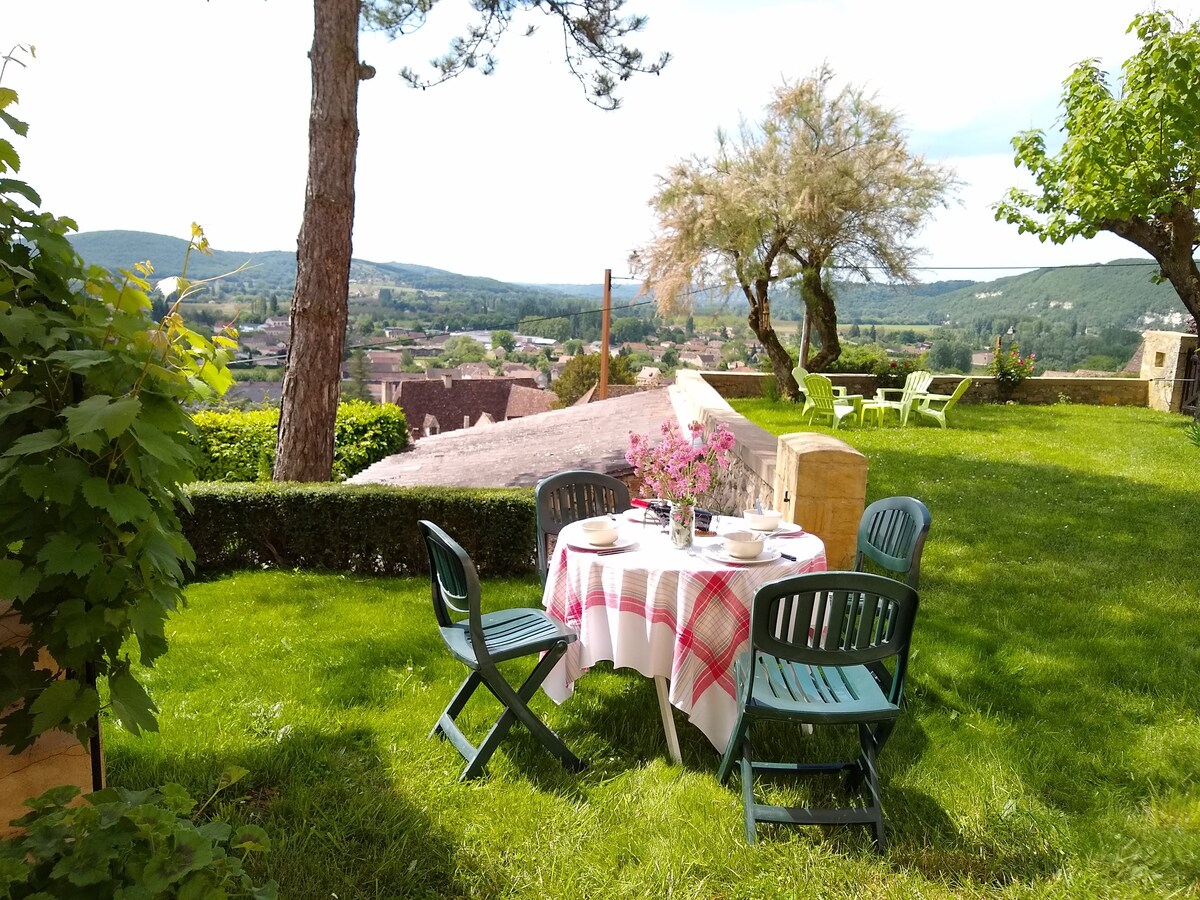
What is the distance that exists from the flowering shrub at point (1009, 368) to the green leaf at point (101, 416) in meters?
16.6

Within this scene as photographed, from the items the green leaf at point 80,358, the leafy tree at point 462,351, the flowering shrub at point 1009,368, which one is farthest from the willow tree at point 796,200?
the leafy tree at point 462,351

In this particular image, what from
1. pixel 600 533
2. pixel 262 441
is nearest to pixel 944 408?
pixel 262 441

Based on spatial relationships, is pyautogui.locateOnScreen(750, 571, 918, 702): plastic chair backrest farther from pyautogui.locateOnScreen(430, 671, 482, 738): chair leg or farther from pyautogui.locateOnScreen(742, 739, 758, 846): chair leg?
pyautogui.locateOnScreen(430, 671, 482, 738): chair leg

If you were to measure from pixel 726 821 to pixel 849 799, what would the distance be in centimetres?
54

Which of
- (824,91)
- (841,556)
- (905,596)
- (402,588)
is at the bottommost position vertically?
(402,588)

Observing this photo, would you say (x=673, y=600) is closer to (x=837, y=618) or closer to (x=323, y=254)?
(x=837, y=618)

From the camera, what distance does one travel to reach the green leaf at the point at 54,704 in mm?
1330

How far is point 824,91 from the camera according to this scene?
1534cm

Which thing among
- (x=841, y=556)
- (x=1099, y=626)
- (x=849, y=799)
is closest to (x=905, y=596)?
(x=849, y=799)

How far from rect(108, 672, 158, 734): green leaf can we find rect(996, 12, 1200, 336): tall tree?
9.46m

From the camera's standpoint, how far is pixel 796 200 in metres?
14.1

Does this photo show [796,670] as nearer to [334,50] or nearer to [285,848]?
[285,848]

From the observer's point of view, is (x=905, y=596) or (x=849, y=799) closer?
(x=905, y=596)

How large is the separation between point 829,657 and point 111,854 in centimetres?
211
